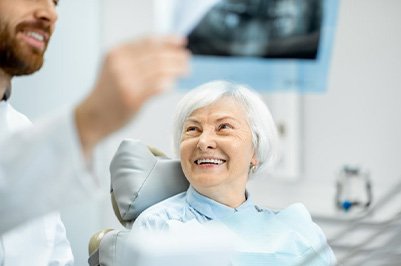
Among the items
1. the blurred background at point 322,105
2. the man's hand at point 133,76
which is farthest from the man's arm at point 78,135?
the blurred background at point 322,105

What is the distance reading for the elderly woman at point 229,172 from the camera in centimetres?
177

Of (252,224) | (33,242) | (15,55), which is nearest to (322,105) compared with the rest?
(252,224)

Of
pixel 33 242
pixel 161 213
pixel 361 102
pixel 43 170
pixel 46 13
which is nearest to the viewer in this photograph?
pixel 43 170

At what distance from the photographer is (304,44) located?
118 inches

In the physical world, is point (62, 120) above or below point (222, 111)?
above

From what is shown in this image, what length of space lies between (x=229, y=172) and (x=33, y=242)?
0.52 meters

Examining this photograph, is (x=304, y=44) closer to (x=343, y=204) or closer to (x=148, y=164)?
(x=343, y=204)

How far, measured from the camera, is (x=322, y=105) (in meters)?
3.07

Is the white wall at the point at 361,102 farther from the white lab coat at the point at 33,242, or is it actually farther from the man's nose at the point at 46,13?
the man's nose at the point at 46,13

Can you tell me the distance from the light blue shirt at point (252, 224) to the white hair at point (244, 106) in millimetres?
161

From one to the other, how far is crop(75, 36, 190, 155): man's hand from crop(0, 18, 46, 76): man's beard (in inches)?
11.9

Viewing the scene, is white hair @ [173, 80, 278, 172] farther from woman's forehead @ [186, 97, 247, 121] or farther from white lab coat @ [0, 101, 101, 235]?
white lab coat @ [0, 101, 101, 235]

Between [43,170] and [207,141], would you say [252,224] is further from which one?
[43,170]

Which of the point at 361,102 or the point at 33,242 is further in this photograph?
the point at 361,102
